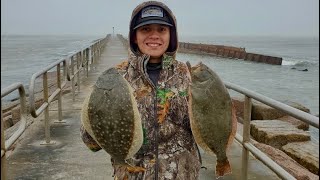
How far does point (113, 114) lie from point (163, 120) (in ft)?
1.82

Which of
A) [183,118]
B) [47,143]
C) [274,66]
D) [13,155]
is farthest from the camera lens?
[274,66]

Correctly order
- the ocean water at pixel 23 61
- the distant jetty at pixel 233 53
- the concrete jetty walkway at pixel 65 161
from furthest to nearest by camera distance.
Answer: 1. the distant jetty at pixel 233 53
2. the concrete jetty walkway at pixel 65 161
3. the ocean water at pixel 23 61

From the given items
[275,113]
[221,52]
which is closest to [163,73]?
[275,113]

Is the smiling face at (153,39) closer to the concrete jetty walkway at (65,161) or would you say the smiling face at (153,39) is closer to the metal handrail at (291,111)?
the metal handrail at (291,111)

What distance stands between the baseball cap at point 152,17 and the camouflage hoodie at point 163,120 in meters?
0.03

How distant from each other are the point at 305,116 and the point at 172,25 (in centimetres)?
88

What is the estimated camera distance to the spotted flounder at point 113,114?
1683mm

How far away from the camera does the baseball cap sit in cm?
223

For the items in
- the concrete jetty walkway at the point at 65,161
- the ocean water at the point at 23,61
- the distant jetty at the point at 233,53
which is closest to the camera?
the ocean water at the point at 23,61

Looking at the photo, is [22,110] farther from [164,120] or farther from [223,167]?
[223,167]

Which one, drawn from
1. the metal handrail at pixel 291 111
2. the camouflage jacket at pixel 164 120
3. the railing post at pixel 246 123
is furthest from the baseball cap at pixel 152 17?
the railing post at pixel 246 123

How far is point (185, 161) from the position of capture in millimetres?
2303

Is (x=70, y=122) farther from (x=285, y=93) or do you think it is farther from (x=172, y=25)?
(x=285, y=93)

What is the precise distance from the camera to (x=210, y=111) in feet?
5.80
